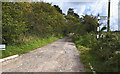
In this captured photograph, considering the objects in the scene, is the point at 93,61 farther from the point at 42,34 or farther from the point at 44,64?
the point at 42,34

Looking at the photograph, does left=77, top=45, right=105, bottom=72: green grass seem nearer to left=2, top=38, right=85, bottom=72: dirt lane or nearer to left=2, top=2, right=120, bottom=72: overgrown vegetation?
left=2, top=2, right=120, bottom=72: overgrown vegetation

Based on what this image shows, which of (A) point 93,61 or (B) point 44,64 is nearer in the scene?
(A) point 93,61

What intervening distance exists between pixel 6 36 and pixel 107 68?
29.2 ft

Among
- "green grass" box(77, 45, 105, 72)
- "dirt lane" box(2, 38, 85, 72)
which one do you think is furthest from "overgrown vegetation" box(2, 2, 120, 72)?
"dirt lane" box(2, 38, 85, 72)

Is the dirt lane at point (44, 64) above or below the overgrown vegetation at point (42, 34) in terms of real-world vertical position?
below

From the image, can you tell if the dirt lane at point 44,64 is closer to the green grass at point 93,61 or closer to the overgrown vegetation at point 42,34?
the green grass at point 93,61

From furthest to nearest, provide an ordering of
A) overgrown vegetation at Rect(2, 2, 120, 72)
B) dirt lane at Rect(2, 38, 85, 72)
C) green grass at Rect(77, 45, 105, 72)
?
dirt lane at Rect(2, 38, 85, 72) < overgrown vegetation at Rect(2, 2, 120, 72) < green grass at Rect(77, 45, 105, 72)

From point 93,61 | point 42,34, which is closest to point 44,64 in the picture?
point 93,61

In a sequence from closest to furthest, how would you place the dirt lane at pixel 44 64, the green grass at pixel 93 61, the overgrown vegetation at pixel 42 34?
the green grass at pixel 93 61 → the overgrown vegetation at pixel 42 34 → the dirt lane at pixel 44 64

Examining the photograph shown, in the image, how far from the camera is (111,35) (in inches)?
269

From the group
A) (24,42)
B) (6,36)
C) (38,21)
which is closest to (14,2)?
(6,36)

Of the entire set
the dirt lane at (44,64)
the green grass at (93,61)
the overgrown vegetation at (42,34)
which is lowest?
the dirt lane at (44,64)

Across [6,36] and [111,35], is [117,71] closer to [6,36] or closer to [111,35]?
[111,35]

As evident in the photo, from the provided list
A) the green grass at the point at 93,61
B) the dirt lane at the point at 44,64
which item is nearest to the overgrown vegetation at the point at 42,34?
the green grass at the point at 93,61
